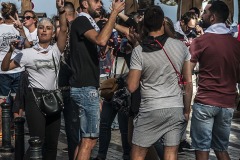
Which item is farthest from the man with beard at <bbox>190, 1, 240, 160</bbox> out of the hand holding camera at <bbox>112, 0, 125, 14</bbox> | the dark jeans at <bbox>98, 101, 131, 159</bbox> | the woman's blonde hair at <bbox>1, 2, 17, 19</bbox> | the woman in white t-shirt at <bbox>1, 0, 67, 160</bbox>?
the woman's blonde hair at <bbox>1, 2, 17, 19</bbox>

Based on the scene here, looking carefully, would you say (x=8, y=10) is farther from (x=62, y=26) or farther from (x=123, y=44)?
(x=62, y=26)

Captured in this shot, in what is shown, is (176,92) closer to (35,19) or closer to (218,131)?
(218,131)

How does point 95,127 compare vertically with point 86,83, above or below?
below

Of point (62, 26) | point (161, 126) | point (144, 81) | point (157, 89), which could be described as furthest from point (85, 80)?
point (161, 126)

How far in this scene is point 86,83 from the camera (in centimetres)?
742

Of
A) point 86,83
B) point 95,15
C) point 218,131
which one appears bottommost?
point 218,131

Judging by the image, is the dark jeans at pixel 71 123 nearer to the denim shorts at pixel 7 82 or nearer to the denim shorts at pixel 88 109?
the denim shorts at pixel 88 109

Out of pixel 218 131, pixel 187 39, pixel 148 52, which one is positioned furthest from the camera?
pixel 187 39

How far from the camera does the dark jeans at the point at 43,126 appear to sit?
7.57m

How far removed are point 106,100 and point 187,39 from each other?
10.0 feet

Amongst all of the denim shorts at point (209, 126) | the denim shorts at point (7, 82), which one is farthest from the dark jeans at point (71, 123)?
the denim shorts at point (7, 82)

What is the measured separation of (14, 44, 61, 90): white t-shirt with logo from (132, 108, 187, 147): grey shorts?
154 centimetres

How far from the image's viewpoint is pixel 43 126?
761cm

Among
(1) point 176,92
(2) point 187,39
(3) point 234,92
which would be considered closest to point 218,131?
(3) point 234,92
